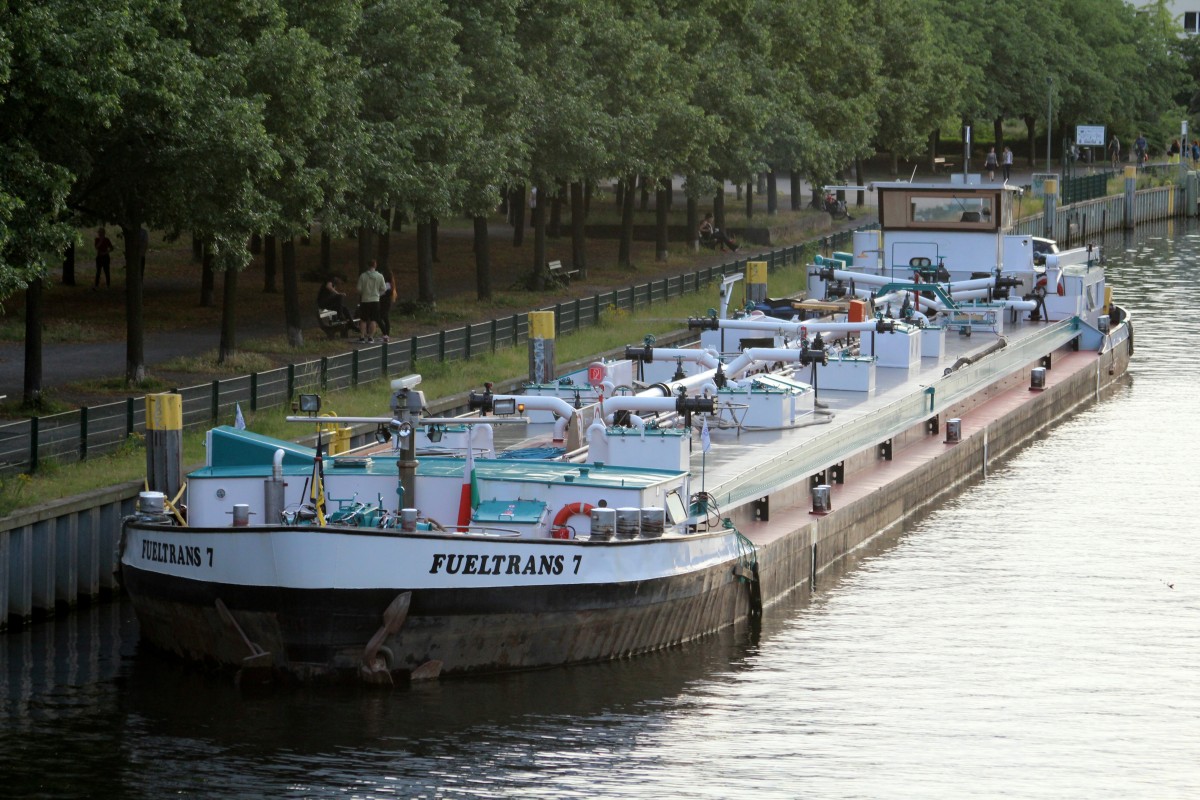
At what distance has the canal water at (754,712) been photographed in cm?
2417

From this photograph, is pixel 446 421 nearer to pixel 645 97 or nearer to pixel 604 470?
pixel 604 470

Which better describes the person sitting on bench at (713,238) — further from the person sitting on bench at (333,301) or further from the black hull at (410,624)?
the black hull at (410,624)

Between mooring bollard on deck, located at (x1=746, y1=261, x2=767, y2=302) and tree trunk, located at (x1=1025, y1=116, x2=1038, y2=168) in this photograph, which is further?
tree trunk, located at (x1=1025, y1=116, x2=1038, y2=168)

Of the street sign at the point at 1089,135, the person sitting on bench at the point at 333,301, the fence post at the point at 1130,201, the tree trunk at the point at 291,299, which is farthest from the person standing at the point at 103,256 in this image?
the street sign at the point at 1089,135

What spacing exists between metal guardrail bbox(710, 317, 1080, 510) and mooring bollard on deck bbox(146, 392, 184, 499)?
341 inches

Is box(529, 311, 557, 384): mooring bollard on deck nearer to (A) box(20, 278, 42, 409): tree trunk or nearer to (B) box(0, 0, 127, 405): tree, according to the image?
(A) box(20, 278, 42, 409): tree trunk

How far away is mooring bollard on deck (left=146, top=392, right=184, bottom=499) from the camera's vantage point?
1233 inches

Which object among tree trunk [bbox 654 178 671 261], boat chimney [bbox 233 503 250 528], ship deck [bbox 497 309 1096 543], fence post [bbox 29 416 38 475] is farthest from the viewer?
tree trunk [bbox 654 178 671 261]

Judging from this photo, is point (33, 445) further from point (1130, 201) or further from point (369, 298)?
point (1130, 201)

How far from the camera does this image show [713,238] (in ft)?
271

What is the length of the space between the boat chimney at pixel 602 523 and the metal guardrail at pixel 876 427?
13.0 feet

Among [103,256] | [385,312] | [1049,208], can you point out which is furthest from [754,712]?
[1049,208]

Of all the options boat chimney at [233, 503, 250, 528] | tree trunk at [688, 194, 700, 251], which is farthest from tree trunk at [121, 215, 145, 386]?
tree trunk at [688, 194, 700, 251]

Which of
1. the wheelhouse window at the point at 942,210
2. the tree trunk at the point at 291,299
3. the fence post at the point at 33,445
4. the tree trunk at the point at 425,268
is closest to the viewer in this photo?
the fence post at the point at 33,445
